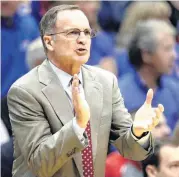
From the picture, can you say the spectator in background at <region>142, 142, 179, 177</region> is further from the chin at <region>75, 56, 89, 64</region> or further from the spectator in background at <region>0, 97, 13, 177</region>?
the chin at <region>75, 56, 89, 64</region>

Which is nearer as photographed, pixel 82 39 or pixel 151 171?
pixel 82 39

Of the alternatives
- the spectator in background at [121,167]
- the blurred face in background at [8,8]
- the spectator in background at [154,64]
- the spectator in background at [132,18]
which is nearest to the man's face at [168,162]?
the spectator in background at [121,167]

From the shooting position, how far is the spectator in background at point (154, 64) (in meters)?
4.85

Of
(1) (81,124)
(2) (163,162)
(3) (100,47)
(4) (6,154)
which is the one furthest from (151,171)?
(3) (100,47)

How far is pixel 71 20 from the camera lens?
105 inches

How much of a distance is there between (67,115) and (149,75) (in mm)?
2315

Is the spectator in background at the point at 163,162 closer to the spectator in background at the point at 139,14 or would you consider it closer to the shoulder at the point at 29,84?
the shoulder at the point at 29,84

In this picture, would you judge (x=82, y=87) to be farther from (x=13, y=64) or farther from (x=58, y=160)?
(x=13, y=64)

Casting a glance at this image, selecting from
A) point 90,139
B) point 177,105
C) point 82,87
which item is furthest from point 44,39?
point 177,105

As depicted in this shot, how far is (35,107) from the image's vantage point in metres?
2.63

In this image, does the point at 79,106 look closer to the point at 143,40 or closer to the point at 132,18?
the point at 143,40

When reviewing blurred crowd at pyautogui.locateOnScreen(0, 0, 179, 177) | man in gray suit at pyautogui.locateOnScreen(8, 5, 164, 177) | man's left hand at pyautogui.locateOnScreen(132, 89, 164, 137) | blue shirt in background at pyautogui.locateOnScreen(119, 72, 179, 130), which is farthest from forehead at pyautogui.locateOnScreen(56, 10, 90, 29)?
blue shirt in background at pyautogui.locateOnScreen(119, 72, 179, 130)

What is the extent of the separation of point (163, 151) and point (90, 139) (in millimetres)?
1020

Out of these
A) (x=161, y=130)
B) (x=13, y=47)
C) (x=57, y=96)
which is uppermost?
(x=57, y=96)
